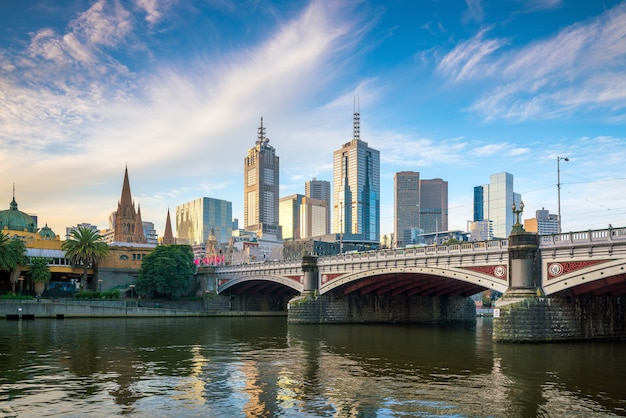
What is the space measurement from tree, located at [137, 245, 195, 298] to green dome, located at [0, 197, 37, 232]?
44603 mm

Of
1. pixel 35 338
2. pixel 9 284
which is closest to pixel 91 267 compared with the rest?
pixel 9 284

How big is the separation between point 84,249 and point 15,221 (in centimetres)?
4185

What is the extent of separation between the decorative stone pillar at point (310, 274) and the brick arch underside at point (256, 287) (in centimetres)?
1793

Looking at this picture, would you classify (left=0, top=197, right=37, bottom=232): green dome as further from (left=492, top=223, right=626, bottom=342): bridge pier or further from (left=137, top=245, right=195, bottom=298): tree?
(left=492, top=223, right=626, bottom=342): bridge pier

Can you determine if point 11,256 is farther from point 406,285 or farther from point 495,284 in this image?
point 495,284

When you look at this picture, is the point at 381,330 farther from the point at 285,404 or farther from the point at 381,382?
the point at 285,404

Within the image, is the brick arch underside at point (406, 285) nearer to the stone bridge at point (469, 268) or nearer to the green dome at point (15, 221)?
the stone bridge at point (469, 268)

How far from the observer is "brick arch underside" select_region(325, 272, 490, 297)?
69500 mm

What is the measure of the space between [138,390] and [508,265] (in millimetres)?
34974

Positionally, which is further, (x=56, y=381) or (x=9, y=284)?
(x=9, y=284)

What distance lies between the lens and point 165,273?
10625cm

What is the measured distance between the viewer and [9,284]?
107125 mm

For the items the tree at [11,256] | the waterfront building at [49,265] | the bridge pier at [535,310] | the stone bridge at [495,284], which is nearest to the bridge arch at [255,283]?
the stone bridge at [495,284]

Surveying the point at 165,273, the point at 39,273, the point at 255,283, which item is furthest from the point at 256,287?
the point at 39,273
